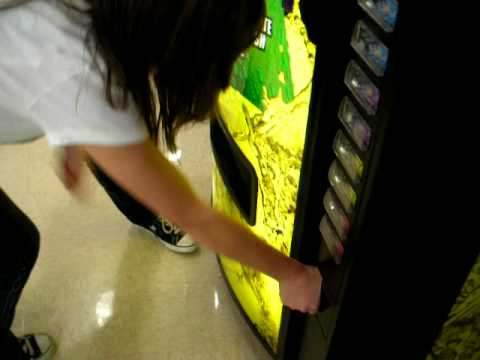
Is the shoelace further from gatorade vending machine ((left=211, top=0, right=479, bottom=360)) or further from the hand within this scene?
the hand

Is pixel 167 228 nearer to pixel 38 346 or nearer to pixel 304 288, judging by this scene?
pixel 38 346

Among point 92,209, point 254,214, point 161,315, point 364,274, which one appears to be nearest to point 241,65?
point 254,214

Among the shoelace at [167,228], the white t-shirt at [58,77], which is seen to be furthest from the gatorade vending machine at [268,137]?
the shoelace at [167,228]

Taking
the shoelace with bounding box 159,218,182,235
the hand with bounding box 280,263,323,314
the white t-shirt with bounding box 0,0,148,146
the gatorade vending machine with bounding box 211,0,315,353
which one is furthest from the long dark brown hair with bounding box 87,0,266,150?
the shoelace with bounding box 159,218,182,235

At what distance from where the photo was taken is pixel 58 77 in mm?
601

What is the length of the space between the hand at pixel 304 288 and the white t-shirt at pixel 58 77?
1.29ft

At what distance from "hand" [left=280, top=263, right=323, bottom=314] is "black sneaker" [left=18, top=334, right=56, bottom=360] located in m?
0.95

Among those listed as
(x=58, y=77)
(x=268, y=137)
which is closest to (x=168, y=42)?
(x=58, y=77)

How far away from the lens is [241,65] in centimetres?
98

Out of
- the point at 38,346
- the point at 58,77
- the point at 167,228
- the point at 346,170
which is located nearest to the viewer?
the point at 58,77

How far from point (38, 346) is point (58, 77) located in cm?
116

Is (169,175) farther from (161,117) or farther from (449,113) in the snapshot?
(449,113)

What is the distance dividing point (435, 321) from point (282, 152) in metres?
0.40

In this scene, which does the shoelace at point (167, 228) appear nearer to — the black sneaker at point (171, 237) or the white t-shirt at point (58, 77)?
the black sneaker at point (171, 237)
